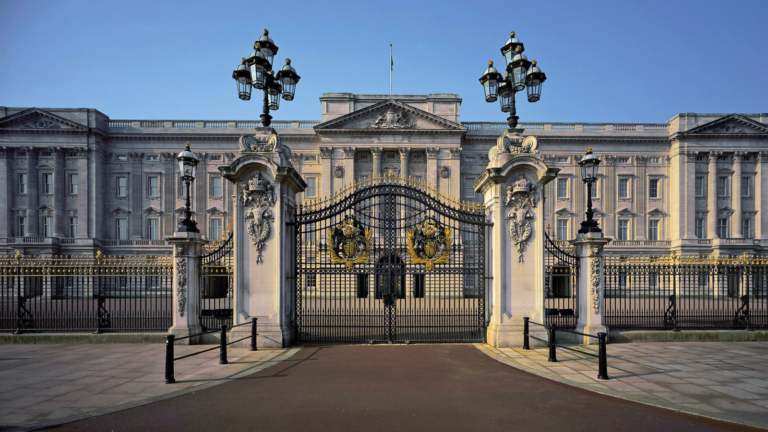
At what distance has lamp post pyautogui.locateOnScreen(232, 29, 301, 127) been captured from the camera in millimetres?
11438

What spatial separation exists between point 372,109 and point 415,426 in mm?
40279

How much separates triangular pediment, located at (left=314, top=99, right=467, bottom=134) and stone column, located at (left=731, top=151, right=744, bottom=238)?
1225 inches

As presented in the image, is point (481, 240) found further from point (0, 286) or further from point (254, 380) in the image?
point (0, 286)

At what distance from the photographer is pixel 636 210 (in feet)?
150

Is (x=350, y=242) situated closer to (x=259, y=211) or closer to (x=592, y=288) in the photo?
(x=259, y=211)

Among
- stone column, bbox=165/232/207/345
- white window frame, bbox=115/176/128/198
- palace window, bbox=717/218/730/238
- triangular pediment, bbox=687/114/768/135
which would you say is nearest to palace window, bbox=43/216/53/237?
white window frame, bbox=115/176/128/198

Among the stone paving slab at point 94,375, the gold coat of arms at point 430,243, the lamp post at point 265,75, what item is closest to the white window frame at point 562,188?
the gold coat of arms at point 430,243

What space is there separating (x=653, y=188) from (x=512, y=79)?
44042mm

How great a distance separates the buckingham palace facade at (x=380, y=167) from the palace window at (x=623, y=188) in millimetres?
376

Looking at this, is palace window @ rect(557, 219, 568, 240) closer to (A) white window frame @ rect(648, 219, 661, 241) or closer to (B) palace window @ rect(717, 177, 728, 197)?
(A) white window frame @ rect(648, 219, 661, 241)

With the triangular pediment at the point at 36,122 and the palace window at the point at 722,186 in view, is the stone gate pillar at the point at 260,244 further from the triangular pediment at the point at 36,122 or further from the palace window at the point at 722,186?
the palace window at the point at 722,186

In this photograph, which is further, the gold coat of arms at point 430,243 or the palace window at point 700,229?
the palace window at point 700,229

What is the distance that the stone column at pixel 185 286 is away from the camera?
11.7 m

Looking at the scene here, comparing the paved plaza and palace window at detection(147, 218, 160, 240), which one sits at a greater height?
palace window at detection(147, 218, 160, 240)
